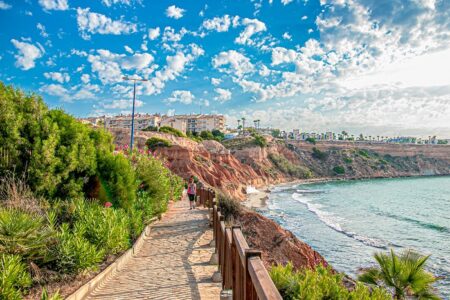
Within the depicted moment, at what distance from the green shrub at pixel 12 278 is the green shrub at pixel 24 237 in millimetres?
263

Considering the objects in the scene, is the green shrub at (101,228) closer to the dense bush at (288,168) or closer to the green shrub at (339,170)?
the dense bush at (288,168)

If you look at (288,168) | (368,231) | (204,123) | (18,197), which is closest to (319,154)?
(288,168)

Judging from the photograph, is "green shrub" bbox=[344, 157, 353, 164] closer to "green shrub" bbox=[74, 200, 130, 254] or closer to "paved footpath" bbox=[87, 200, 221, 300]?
"paved footpath" bbox=[87, 200, 221, 300]

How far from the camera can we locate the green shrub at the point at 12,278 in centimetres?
421

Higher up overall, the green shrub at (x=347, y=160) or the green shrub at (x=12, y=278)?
the green shrub at (x=12, y=278)

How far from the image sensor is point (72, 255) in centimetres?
583

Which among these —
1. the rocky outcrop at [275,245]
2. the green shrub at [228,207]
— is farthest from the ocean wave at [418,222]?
the green shrub at [228,207]

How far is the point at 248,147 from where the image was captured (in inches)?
3275

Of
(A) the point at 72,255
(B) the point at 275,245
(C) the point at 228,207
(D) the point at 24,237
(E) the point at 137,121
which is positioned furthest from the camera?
(E) the point at 137,121

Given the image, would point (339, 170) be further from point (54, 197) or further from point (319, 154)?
point (54, 197)

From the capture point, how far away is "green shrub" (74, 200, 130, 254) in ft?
23.2

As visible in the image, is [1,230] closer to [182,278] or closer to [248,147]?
[182,278]

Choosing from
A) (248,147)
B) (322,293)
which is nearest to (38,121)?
(322,293)

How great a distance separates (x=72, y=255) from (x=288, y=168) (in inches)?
3448
